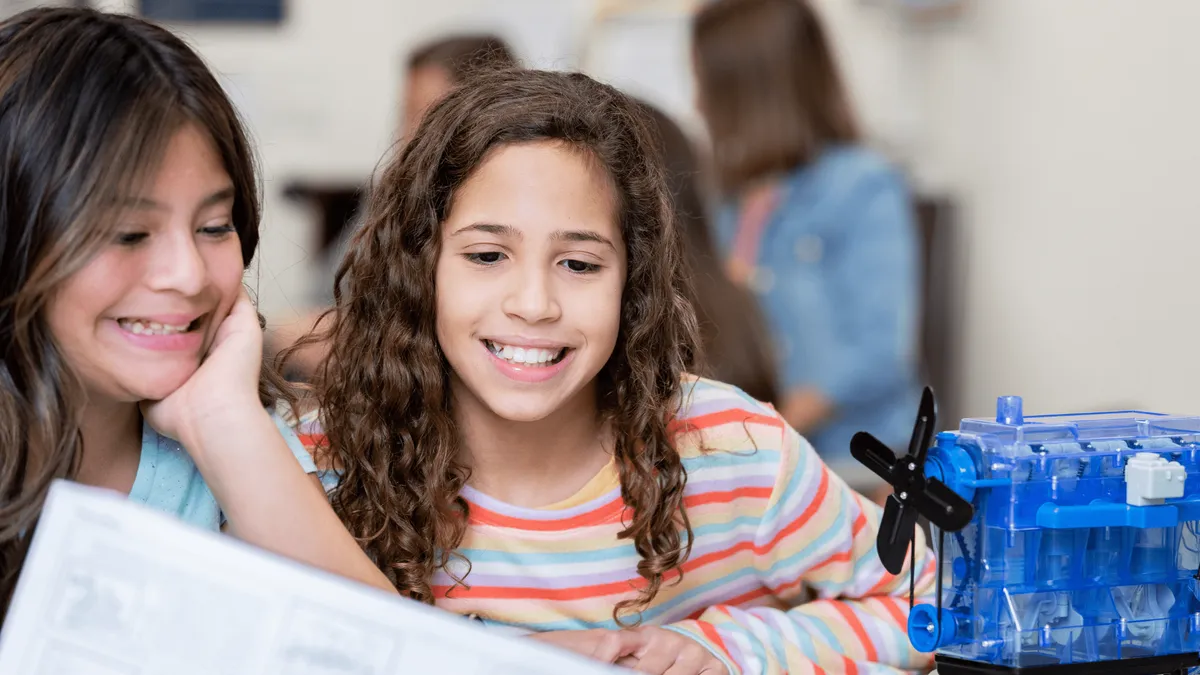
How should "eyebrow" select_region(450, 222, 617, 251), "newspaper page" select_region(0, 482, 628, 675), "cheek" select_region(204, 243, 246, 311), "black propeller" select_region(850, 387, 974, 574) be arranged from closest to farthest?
"newspaper page" select_region(0, 482, 628, 675), "black propeller" select_region(850, 387, 974, 574), "cheek" select_region(204, 243, 246, 311), "eyebrow" select_region(450, 222, 617, 251)

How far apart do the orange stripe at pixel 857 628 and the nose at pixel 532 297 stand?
39 centimetres

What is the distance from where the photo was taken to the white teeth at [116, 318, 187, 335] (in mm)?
978

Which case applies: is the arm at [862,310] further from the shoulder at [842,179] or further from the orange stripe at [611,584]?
the orange stripe at [611,584]

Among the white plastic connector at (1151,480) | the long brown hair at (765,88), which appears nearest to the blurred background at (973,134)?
the long brown hair at (765,88)

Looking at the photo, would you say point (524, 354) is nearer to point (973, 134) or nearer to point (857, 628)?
point (857, 628)

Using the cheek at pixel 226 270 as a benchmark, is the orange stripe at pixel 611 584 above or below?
below

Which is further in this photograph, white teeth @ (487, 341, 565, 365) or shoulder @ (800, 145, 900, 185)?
shoulder @ (800, 145, 900, 185)

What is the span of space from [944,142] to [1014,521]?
9.52 feet

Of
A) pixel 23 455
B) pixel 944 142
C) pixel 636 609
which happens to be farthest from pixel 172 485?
pixel 944 142

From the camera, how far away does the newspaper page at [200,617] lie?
79 centimetres

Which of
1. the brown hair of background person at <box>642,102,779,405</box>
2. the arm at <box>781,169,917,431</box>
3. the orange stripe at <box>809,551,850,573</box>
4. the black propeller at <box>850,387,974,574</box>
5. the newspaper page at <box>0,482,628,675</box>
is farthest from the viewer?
the arm at <box>781,169,917,431</box>

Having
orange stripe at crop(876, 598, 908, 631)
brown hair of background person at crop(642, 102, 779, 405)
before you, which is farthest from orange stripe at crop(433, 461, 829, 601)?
brown hair of background person at crop(642, 102, 779, 405)

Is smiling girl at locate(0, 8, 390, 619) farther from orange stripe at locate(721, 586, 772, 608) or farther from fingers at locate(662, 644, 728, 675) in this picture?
orange stripe at locate(721, 586, 772, 608)

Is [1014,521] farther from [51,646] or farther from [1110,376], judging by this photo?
[1110,376]
